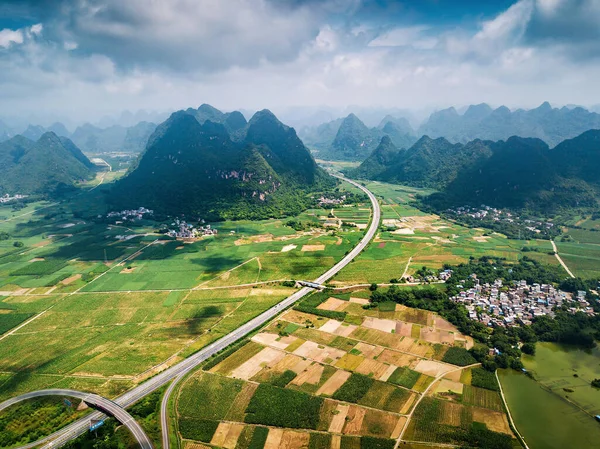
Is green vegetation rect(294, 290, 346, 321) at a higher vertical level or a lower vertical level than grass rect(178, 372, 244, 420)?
higher

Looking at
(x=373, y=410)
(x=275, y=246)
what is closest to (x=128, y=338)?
(x=373, y=410)

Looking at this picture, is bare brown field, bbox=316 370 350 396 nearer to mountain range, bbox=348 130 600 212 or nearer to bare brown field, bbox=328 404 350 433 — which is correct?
bare brown field, bbox=328 404 350 433

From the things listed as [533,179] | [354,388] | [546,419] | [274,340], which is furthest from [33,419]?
[533,179]

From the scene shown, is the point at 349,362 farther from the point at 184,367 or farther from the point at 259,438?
the point at 184,367

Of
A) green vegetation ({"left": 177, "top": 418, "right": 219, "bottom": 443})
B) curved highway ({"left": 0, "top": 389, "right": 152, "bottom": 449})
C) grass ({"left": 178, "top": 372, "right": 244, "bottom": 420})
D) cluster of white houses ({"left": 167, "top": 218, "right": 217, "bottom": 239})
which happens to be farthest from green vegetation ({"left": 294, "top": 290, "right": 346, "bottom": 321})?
cluster of white houses ({"left": 167, "top": 218, "right": 217, "bottom": 239})

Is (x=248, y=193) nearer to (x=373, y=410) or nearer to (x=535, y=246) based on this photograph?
(x=535, y=246)

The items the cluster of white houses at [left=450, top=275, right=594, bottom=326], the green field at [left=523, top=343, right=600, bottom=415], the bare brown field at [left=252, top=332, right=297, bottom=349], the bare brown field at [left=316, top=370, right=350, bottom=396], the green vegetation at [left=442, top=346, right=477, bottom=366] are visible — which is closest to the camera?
the green field at [left=523, top=343, right=600, bottom=415]
